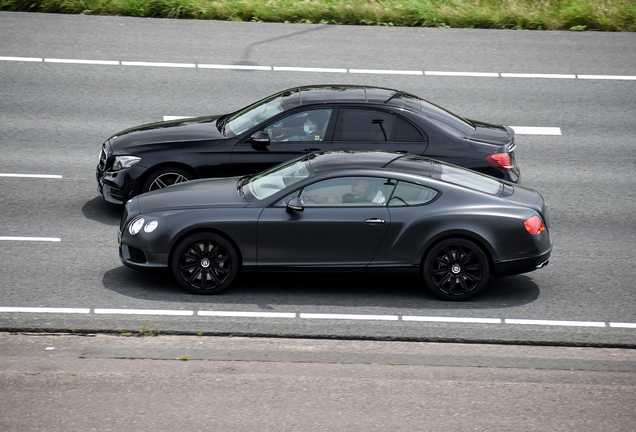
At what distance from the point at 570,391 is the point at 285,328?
2.71m

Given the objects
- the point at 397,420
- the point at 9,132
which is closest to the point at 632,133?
the point at 397,420

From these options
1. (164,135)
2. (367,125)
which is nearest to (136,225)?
(164,135)

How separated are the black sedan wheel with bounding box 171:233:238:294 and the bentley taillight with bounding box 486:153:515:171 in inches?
149

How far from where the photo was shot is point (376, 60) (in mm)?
16984

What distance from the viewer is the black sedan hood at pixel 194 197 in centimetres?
859

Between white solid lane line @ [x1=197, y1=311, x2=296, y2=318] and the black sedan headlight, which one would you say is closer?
white solid lane line @ [x1=197, y1=311, x2=296, y2=318]

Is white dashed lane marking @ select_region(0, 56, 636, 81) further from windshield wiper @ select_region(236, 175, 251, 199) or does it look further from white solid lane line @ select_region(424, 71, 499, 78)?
windshield wiper @ select_region(236, 175, 251, 199)

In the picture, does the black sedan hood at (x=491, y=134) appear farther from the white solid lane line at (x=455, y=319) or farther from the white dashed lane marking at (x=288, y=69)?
the white dashed lane marking at (x=288, y=69)

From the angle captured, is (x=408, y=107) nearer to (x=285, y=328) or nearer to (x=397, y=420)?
(x=285, y=328)

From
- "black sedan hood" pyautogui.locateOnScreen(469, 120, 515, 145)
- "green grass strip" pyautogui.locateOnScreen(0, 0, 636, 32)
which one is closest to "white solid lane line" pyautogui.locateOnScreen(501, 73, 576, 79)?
"green grass strip" pyautogui.locateOnScreen(0, 0, 636, 32)

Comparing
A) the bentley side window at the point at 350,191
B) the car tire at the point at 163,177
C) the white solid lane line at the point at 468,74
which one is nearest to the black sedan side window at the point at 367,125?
the bentley side window at the point at 350,191

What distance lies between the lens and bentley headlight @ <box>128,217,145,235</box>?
8.55 metres

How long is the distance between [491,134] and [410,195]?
281 cm

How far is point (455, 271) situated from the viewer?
855 cm
